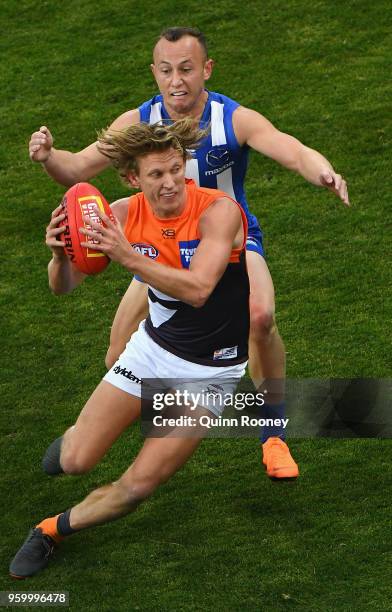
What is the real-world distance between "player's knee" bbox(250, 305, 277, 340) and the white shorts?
629 mm

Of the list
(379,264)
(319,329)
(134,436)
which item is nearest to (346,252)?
(379,264)

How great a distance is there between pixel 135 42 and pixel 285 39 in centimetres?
155

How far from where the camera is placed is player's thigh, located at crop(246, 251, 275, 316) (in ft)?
23.3

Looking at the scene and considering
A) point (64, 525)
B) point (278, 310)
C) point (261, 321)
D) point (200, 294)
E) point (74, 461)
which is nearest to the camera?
point (200, 294)

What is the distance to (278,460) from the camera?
7102 mm

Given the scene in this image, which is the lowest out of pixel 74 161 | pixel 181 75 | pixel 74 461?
pixel 74 461

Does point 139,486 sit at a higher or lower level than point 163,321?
lower

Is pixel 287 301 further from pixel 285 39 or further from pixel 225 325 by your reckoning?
pixel 285 39

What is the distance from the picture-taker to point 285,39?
12477mm

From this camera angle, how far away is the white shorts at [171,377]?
21.0ft

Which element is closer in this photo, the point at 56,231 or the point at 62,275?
the point at 56,231

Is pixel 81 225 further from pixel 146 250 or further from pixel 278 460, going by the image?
pixel 278 460

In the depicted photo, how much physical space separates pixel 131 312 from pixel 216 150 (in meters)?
1.09

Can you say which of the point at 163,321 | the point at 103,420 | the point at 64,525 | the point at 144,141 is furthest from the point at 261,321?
the point at 64,525
